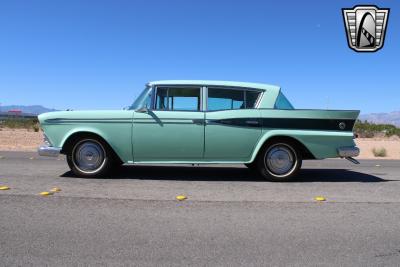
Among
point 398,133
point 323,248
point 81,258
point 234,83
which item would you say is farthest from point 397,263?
point 398,133

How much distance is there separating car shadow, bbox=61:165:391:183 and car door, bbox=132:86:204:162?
1.66 ft

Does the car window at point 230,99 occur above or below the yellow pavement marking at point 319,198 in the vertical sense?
above

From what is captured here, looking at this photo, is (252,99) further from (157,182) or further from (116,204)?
(116,204)

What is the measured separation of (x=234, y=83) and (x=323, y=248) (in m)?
4.25

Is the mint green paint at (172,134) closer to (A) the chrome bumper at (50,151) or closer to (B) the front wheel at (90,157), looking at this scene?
(A) the chrome bumper at (50,151)

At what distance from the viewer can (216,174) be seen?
880 cm

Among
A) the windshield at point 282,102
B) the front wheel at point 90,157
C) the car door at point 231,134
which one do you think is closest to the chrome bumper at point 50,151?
the front wheel at point 90,157

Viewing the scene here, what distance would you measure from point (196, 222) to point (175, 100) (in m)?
3.21

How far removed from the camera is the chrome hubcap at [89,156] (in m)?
7.80

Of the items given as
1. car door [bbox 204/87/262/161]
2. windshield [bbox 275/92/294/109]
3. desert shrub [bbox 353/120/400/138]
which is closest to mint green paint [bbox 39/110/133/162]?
car door [bbox 204/87/262/161]

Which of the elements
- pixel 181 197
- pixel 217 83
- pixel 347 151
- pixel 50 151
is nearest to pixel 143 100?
pixel 217 83

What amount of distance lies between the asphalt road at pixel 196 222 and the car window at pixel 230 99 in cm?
133

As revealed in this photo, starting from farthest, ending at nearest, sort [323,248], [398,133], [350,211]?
1. [398,133]
2. [350,211]
3. [323,248]

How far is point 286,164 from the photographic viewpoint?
25.9 ft
